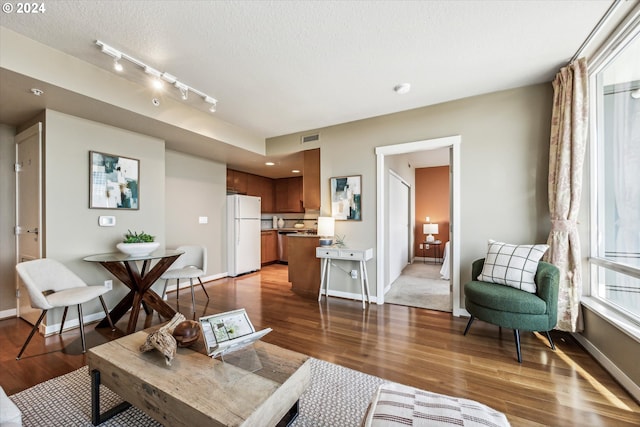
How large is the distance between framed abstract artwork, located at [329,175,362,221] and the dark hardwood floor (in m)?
1.32

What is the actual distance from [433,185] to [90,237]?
7.20m

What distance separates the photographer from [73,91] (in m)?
2.34

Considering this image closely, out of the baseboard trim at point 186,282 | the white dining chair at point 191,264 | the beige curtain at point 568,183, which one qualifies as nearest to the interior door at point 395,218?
the beige curtain at point 568,183

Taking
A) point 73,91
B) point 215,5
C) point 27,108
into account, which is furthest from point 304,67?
point 27,108

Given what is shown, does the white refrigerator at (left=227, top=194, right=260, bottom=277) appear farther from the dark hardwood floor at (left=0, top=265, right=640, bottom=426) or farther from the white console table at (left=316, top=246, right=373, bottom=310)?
the white console table at (left=316, top=246, right=373, bottom=310)

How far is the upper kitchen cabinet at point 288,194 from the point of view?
6.84 metres

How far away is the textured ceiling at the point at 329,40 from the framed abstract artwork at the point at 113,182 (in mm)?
1157

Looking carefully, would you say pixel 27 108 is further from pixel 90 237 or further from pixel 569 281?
pixel 569 281

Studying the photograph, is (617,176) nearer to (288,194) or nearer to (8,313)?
(288,194)

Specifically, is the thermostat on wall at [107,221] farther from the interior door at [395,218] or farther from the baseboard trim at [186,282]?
the interior door at [395,218]

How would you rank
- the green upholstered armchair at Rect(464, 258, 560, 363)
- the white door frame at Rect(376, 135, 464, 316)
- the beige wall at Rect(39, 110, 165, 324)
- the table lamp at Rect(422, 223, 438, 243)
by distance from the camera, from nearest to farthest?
the green upholstered armchair at Rect(464, 258, 560, 363) → the beige wall at Rect(39, 110, 165, 324) → the white door frame at Rect(376, 135, 464, 316) → the table lamp at Rect(422, 223, 438, 243)

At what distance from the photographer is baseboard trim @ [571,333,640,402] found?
1676 mm

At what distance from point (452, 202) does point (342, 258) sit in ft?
5.24

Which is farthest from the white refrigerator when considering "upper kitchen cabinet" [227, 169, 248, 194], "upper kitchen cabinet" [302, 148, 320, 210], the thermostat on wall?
the thermostat on wall
